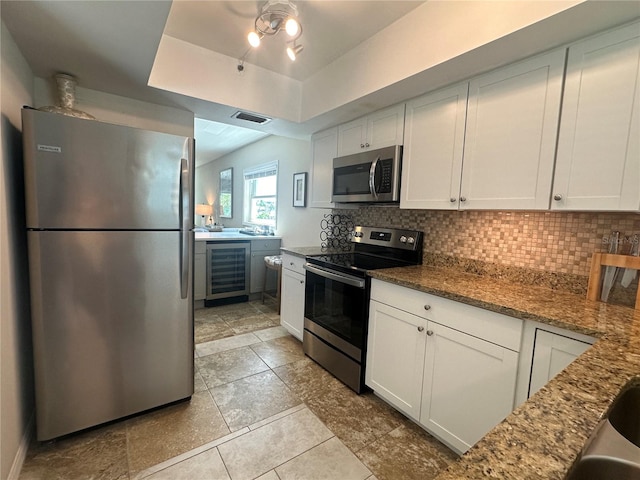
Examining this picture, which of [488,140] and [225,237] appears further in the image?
[225,237]

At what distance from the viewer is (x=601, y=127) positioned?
4.23 ft

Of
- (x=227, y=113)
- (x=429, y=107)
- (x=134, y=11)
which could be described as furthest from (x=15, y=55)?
(x=429, y=107)

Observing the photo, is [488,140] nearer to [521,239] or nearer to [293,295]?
[521,239]

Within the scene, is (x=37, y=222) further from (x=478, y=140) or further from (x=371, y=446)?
(x=478, y=140)

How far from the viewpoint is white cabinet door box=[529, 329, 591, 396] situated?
1.15 m

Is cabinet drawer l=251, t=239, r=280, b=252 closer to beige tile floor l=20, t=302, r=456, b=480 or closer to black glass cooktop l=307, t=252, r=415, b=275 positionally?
black glass cooktop l=307, t=252, r=415, b=275

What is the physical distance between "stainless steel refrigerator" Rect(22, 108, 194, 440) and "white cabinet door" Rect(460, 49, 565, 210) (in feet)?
5.59

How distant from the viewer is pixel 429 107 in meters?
1.94

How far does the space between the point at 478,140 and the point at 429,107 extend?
16.8 inches

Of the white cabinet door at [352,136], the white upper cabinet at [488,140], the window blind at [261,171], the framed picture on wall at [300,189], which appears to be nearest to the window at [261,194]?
the window blind at [261,171]

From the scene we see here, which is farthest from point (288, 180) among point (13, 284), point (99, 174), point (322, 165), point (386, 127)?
point (13, 284)

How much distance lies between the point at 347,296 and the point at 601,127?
163cm

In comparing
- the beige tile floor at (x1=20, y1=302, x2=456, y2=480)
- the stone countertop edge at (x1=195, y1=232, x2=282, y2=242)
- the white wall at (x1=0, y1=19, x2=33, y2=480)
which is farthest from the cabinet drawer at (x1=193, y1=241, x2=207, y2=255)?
the white wall at (x1=0, y1=19, x2=33, y2=480)

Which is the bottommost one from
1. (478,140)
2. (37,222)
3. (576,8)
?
(37,222)
